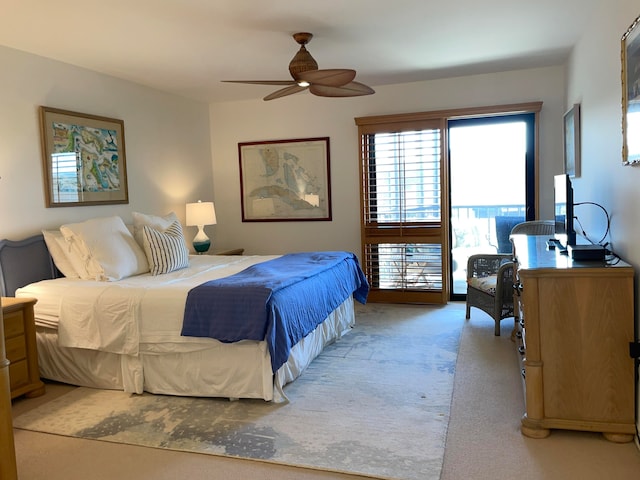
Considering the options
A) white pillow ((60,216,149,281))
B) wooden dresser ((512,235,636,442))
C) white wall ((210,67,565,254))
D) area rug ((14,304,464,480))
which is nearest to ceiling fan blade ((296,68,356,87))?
wooden dresser ((512,235,636,442))

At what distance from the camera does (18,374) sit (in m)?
3.25

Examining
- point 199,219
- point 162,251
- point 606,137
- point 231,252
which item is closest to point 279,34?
point 162,251

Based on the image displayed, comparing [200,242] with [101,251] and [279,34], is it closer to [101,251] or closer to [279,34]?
[101,251]

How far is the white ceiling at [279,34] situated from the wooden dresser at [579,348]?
6.21 ft

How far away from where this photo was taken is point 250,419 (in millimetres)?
2916

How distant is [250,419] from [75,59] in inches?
128

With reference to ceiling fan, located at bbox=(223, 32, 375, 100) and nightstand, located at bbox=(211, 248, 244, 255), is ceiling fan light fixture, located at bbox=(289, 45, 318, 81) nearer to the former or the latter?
ceiling fan, located at bbox=(223, 32, 375, 100)

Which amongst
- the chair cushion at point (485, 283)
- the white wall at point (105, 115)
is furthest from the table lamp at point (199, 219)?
the chair cushion at point (485, 283)

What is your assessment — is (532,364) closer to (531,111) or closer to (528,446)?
(528,446)

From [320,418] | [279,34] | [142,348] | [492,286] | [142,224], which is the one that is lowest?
[320,418]

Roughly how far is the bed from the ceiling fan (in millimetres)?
1324

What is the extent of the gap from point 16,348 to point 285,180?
356 centimetres

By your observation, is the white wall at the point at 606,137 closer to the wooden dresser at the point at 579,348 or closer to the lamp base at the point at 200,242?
the wooden dresser at the point at 579,348

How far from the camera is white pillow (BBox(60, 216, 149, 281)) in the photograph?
12.2 ft
